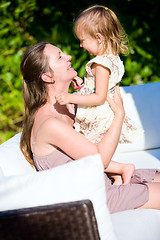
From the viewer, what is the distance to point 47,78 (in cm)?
198

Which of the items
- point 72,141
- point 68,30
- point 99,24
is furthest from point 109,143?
point 68,30

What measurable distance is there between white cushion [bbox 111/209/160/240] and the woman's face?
35.3 inches

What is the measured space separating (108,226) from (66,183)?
0.28m

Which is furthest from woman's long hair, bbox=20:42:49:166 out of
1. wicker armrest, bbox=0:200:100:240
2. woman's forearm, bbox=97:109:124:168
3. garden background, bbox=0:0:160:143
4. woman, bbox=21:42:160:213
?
garden background, bbox=0:0:160:143

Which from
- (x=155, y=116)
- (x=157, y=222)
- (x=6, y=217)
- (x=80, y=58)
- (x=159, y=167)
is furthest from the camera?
(x=80, y=58)

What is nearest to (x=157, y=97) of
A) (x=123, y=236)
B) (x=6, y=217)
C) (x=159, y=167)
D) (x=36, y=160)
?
(x=159, y=167)

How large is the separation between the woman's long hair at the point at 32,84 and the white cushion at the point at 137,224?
72 cm

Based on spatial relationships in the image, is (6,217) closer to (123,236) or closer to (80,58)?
(123,236)

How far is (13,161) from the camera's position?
6.35ft

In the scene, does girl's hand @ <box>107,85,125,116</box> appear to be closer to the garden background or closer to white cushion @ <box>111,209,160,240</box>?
white cushion @ <box>111,209,160,240</box>

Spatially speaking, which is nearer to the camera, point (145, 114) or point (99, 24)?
point (99, 24)

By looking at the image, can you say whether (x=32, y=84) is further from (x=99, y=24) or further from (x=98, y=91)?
(x=99, y=24)

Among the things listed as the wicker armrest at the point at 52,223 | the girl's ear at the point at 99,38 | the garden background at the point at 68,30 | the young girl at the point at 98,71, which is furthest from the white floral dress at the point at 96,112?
the garden background at the point at 68,30

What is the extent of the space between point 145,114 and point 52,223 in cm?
166
